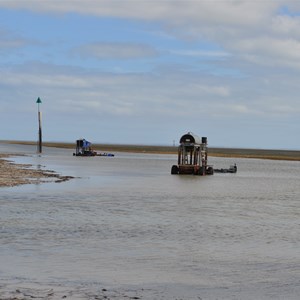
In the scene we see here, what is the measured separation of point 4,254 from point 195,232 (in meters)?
6.97

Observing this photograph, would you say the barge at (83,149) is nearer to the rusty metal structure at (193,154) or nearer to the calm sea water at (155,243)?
the rusty metal structure at (193,154)

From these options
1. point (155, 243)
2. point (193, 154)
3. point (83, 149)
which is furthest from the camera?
point (83, 149)

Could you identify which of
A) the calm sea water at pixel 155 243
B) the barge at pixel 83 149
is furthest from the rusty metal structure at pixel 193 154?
the barge at pixel 83 149

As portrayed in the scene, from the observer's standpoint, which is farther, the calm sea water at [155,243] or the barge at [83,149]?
the barge at [83,149]

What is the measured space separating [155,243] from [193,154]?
3957 centimetres

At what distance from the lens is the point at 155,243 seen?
17688 millimetres

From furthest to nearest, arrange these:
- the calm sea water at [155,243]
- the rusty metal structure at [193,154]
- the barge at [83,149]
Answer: the barge at [83,149]
the rusty metal structure at [193,154]
the calm sea water at [155,243]

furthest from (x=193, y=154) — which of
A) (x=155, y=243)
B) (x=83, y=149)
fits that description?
(x=83, y=149)

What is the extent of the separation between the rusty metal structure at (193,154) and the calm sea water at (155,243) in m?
21.6

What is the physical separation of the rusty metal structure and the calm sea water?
21.6m

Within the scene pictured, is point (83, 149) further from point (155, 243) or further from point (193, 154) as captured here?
point (155, 243)

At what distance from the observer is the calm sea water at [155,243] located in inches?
500

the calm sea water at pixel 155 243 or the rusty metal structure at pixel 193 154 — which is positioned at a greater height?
the rusty metal structure at pixel 193 154

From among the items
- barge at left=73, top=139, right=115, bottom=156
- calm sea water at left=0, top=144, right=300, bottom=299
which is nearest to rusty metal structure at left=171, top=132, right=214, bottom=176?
calm sea water at left=0, top=144, right=300, bottom=299
